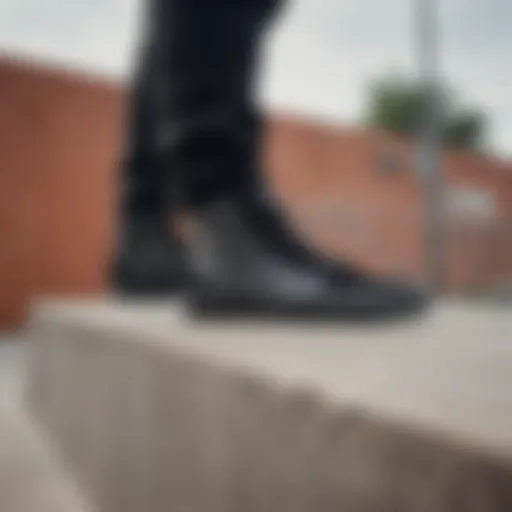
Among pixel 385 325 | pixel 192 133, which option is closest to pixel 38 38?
pixel 192 133

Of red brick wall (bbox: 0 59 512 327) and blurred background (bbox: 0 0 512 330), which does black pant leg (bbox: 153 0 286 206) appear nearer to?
blurred background (bbox: 0 0 512 330)

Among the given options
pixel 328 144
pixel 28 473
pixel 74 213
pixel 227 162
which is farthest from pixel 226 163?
pixel 328 144

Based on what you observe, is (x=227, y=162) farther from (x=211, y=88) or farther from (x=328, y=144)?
(x=328, y=144)

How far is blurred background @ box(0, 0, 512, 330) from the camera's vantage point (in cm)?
57

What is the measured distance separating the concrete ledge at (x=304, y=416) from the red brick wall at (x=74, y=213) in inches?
77.5

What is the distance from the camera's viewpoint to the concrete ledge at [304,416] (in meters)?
0.17

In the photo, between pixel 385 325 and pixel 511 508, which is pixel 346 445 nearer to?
pixel 511 508

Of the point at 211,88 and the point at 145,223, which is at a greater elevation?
the point at 211,88

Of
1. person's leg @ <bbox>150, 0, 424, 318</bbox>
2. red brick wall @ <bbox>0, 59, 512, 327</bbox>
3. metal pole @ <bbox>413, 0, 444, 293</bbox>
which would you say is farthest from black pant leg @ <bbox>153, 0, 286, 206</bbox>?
red brick wall @ <bbox>0, 59, 512, 327</bbox>

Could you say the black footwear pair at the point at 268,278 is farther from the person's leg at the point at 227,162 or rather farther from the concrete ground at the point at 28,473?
the concrete ground at the point at 28,473

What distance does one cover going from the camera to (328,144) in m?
5.37

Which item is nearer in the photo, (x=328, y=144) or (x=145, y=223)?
(x=145, y=223)

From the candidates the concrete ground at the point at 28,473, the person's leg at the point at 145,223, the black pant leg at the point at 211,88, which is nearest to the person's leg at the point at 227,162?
the black pant leg at the point at 211,88

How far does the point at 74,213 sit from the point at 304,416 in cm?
369
